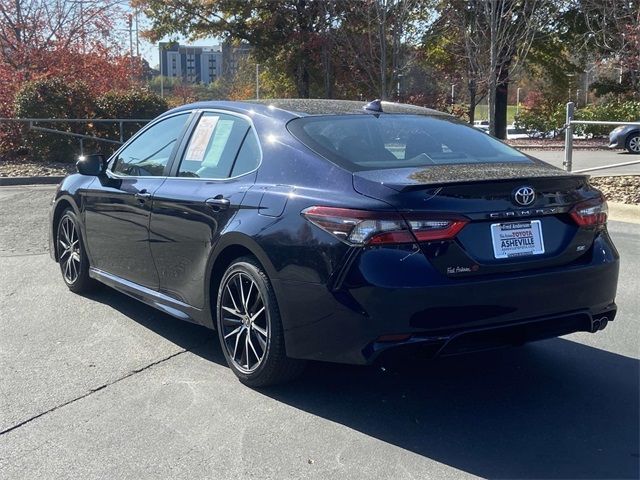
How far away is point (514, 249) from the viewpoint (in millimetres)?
3996

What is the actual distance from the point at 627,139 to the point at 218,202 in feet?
65.2

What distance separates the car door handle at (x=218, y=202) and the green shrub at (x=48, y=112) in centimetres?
1486

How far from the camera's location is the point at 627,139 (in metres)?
22.2

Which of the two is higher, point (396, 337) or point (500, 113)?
point (500, 113)

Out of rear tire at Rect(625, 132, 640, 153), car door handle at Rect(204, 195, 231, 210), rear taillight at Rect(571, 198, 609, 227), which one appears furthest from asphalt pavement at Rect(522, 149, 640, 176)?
car door handle at Rect(204, 195, 231, 210)

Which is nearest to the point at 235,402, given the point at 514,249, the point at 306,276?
the point at 306,276

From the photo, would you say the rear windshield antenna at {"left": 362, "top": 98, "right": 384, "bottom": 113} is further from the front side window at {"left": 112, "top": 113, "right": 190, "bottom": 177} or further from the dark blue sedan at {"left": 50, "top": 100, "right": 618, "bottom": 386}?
the front side window at {"left": 112, "top": 113, "right": 190, "bottom": 177}

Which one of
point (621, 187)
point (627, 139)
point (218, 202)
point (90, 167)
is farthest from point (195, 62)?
point (218, 202)

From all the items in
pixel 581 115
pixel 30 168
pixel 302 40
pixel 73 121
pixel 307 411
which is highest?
pixel 302 40

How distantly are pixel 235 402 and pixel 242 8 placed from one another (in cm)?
2266

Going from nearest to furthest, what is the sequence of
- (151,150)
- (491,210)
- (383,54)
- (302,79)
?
(491,210) < (151,150) < (383,54) < (302,79)

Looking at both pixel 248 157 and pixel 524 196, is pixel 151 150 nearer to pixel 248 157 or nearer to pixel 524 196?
pixel 248 157

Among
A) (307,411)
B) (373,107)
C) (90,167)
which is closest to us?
(307,411)

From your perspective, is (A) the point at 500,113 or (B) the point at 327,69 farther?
(A) the point at 500,113
